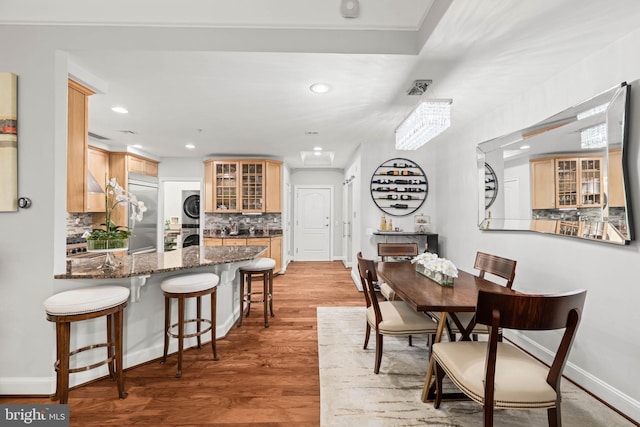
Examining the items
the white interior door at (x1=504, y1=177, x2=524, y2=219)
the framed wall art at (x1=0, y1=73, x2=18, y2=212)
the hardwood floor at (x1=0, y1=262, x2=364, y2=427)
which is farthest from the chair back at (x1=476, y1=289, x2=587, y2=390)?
the framed wall art at (x1=0, y1=73, x2=18, y2=212)

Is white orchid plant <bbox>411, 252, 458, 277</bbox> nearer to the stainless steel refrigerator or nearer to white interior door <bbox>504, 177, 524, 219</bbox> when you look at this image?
white interior door <bbox>504, 177, 524, 219</bbox>

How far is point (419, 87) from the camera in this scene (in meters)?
2.61

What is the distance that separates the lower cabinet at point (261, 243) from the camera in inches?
215

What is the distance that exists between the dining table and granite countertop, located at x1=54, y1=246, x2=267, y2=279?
1473 millimetres

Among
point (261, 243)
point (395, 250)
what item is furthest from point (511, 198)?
point (261, 243)

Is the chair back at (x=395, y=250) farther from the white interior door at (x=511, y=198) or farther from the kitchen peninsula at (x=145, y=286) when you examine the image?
the kitchen peninsula at (x=145, y=286)

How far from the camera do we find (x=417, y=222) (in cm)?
465

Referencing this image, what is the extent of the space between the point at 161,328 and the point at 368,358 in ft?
6.09

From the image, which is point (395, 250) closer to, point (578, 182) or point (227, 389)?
point (578, 182)

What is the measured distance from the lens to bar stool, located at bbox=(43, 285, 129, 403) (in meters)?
1.79

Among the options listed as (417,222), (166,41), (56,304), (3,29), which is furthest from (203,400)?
(417,222)

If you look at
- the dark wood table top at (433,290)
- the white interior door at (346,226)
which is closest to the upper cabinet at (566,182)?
the dark wood table top at (433,290)

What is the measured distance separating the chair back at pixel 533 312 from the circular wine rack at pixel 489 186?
204cm

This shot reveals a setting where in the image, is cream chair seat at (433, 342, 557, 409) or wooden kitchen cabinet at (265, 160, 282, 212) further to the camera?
wooden kitchen cabinet at (265, 160, 282, 212)
